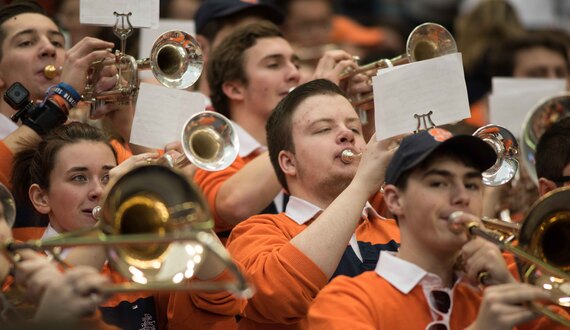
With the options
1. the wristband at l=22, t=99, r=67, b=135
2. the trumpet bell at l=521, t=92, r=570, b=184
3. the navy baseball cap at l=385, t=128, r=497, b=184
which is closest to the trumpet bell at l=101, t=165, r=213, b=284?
the navy baseball cap at l=385, t=128, r=497, b=184

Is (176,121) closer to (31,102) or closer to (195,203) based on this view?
(31,102)

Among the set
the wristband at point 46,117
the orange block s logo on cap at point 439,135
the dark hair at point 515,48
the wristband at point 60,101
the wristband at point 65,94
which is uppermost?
the orange block s logo on cap at point 439,135

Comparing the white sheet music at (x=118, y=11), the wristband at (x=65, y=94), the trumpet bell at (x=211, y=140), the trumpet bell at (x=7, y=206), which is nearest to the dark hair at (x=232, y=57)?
the white sheet music at (x=118, y=11)

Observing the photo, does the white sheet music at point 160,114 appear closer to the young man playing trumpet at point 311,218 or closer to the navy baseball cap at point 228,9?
the young man playing trumpet at point 311,218

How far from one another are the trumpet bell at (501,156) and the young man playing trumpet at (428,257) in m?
1.02

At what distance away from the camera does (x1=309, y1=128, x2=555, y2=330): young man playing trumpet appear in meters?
3.90

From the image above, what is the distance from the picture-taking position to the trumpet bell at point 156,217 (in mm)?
3889

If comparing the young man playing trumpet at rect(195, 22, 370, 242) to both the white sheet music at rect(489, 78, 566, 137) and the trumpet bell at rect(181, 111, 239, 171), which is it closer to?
the trumpet bell at rect(181, 111, 239, 171)

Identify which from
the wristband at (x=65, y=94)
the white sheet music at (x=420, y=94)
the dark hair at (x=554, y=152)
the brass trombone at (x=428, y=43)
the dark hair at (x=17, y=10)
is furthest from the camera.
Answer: the dark hair at (x=17, y=10)

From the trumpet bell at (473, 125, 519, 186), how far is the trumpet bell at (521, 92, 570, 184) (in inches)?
34.8

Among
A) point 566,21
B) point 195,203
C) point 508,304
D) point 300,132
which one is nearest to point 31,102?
point 300,132

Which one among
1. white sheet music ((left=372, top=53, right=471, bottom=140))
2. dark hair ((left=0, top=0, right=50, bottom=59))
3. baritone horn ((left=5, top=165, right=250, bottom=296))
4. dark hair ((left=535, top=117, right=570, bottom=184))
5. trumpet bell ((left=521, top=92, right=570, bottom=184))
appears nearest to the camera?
baritone horn ((left=5, top=165, right=250, bottom=296))

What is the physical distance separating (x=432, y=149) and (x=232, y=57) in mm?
2523

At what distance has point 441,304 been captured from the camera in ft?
13.0
